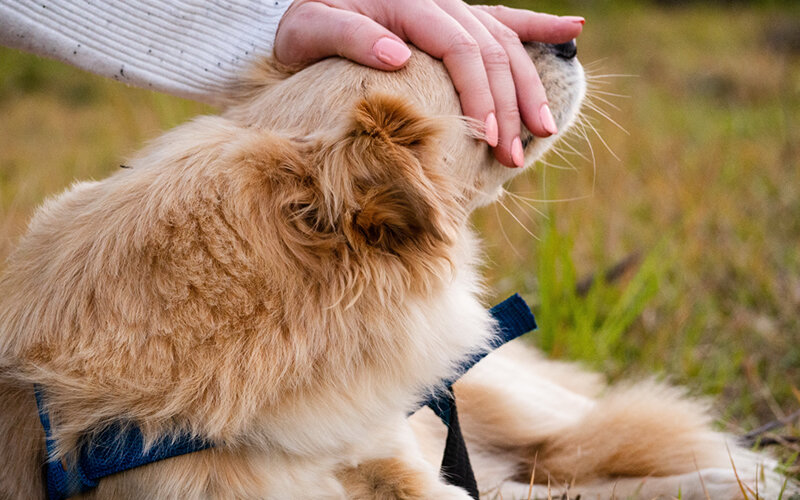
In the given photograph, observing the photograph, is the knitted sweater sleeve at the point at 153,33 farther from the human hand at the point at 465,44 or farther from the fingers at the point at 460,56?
the fingers at the point at 460,56

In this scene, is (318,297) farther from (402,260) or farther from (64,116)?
(64,116)

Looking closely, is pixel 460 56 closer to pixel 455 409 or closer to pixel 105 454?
pixel 455 409

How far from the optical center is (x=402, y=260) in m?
1.28

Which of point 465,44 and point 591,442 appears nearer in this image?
point 465,44

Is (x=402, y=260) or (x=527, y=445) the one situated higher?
(x=402, y=260)

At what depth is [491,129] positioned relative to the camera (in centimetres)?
139

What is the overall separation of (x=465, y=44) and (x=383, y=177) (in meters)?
0.36

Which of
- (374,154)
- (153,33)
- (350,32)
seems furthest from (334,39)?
(153,33)

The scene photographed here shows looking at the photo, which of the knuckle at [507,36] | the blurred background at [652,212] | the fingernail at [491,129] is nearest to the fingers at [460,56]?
the fingernail at [491,129]

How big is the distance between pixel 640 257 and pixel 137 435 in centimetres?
253

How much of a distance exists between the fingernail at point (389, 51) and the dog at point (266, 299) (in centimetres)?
3

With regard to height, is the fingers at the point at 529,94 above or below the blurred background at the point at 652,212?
above

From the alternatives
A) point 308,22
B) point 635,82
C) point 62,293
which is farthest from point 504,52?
point 635,82

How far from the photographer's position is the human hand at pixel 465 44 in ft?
4.51
